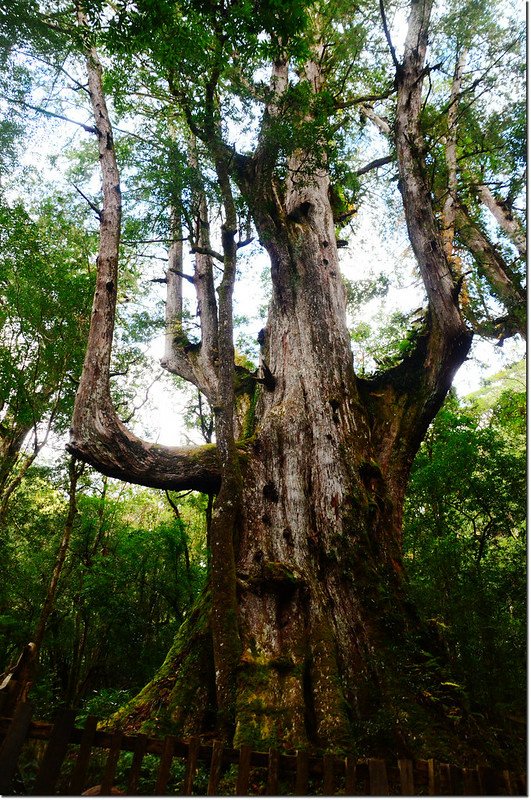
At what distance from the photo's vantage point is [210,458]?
507cm

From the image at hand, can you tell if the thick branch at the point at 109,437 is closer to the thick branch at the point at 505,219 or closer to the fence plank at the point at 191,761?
the fence plank at the point at 191,761

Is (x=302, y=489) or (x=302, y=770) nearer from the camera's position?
(x=302, y=770)

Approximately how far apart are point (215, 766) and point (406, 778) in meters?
1.06

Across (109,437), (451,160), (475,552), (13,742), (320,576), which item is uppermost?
(451,160)

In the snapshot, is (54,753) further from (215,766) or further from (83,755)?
(215,766)

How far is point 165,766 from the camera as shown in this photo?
Answer: 95.7 inches

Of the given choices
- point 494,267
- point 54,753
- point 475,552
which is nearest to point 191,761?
point 54,753


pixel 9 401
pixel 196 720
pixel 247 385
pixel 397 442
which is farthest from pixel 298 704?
pixel 9 401

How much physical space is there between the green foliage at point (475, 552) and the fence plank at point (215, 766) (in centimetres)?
243

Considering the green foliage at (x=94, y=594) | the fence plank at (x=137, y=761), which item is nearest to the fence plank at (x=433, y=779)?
the fence plank at (x=137, y=761)

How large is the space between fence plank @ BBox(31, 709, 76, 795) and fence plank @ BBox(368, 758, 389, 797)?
163 centimetres

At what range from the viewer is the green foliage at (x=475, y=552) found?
4.45 meters

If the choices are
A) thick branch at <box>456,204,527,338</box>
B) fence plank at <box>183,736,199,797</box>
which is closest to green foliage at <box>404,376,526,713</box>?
thick branch at <box>456,204,527,338</box>

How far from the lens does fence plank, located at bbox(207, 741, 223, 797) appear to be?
8.00 feet
